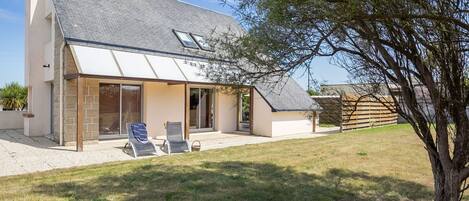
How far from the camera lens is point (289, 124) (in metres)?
23.2

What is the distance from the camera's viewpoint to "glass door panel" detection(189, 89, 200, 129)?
22225mm

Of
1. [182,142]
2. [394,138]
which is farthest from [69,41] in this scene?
[394,138]

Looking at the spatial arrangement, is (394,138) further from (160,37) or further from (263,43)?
(263,43)

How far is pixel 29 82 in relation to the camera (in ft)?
66.6

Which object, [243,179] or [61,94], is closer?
[243,179]

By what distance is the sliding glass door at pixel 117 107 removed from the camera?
1841cm

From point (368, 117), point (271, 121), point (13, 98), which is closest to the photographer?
point (271, 121)

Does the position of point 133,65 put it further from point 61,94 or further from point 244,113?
point 244,113

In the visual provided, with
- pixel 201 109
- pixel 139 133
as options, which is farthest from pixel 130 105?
pixel 201 109

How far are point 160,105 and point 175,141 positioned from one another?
5.40 meters

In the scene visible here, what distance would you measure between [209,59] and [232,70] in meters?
0.72

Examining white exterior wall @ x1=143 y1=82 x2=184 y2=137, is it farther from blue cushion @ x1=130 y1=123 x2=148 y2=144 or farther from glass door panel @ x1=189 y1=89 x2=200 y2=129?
blue cushion @ x1=130 y1=123 x2=148 y2=144

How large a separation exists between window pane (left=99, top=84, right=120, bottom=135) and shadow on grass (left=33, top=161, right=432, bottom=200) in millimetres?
8378

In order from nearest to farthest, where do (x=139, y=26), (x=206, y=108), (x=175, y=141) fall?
1. (x=175, y=141)
2. (x=139, y=26)
3. (x=206, y=108)
